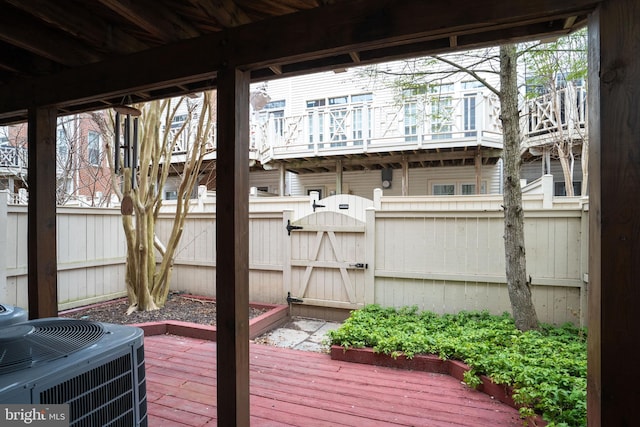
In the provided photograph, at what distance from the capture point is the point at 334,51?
5.23ft

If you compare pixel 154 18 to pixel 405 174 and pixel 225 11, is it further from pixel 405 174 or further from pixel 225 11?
pixel 405 174

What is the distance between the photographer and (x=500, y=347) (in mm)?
3207

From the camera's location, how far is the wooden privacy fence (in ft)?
13.5

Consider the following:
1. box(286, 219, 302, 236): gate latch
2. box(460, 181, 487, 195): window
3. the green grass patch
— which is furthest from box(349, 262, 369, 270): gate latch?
box(460, 181, 487, 195): window

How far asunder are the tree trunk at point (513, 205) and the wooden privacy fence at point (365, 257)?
53cm

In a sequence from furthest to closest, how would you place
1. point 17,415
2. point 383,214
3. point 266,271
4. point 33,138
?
point 266,271
point 383,214
point 33,138
point 17,415

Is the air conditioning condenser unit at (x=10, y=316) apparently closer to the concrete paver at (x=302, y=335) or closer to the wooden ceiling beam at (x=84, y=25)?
the wooden ceiling beam at (x=84, y=25)

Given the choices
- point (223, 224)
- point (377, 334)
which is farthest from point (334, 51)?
point (377, 334)

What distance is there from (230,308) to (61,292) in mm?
4589

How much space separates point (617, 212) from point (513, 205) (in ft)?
9.29

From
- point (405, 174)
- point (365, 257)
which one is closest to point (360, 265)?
point (365, 257)

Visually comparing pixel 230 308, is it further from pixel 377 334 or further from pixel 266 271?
pixel 266 271

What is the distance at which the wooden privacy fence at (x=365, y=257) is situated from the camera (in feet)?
13.5

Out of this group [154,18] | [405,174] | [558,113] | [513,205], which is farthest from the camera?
[405,174]
